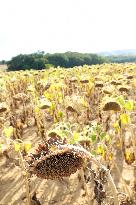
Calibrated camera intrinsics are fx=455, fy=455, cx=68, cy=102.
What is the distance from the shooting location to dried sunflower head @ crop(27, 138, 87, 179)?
3033mm

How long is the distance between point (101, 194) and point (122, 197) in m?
1.20

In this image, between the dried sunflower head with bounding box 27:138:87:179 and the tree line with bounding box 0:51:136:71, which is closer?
the dried sunflower head with bounding box 27:138:87:179

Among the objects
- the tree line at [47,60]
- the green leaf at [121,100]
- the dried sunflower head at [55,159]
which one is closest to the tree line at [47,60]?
the tree line at [47,60]

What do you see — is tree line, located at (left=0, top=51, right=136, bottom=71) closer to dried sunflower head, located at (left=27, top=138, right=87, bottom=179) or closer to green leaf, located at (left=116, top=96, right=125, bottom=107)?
green leaf, located at (left=116, top=96, right=125, bottom=107)

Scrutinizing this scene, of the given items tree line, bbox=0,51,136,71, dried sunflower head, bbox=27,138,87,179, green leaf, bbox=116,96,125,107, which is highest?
dried sunflower head, bbox=27,138,87,179

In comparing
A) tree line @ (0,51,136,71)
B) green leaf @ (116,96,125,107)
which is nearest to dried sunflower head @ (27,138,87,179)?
green leaf @ (116,96,125,107)

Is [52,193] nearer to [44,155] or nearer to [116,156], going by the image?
[116,156]

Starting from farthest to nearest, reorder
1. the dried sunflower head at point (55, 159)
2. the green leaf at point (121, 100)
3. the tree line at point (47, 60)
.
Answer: the tree line at point (47, 60), the green leaf at point (121, 100), the dried sunflower head at point (55, 159)

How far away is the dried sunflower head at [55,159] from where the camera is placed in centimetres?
303

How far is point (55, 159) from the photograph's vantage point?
3.05 m

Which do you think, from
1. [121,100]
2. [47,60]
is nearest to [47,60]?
[47,60]

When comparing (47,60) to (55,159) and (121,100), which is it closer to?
(121,100)

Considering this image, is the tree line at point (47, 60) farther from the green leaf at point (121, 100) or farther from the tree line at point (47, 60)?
the green leaf at point (121, 100)

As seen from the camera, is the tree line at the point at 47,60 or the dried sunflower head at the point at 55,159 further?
the tree line at the point at 47,60
